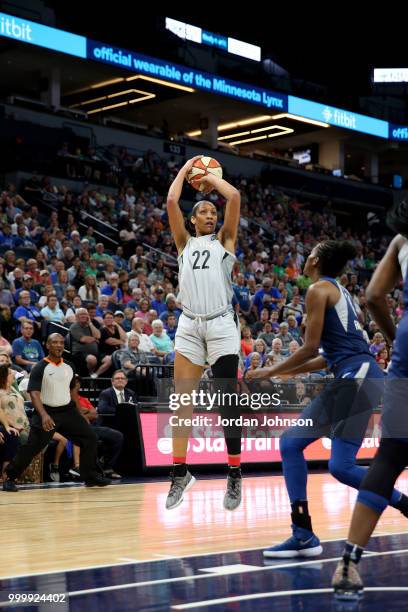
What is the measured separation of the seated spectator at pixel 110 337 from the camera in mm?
15656

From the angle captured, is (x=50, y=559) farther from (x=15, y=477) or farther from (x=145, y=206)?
(x=145, y=206)

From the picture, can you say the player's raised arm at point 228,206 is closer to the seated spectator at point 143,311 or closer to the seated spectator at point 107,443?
the seated spectator at point 107,443

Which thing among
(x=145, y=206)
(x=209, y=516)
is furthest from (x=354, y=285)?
(x=209, y=516)

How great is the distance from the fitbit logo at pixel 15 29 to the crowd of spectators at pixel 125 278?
445 centimetres

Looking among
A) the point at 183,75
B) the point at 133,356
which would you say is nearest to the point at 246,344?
the point at 133,356

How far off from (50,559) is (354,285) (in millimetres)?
20464

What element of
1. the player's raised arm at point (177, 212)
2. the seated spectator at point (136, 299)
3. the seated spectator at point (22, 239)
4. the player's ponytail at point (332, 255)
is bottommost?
the seated spectator at point (136, 299)

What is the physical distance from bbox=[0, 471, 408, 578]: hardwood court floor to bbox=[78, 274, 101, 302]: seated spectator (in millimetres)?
5496

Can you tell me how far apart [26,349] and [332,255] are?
935cm

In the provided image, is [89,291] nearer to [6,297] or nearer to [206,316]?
[6,297]

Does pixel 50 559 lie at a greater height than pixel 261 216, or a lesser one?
lesser

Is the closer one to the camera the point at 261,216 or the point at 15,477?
the point at 15,477

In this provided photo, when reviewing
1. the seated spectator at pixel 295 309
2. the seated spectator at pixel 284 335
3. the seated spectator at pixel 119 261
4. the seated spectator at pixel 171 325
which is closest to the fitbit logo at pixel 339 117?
the seated spectator at pixel 295 309

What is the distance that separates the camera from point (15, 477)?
1182 cm
